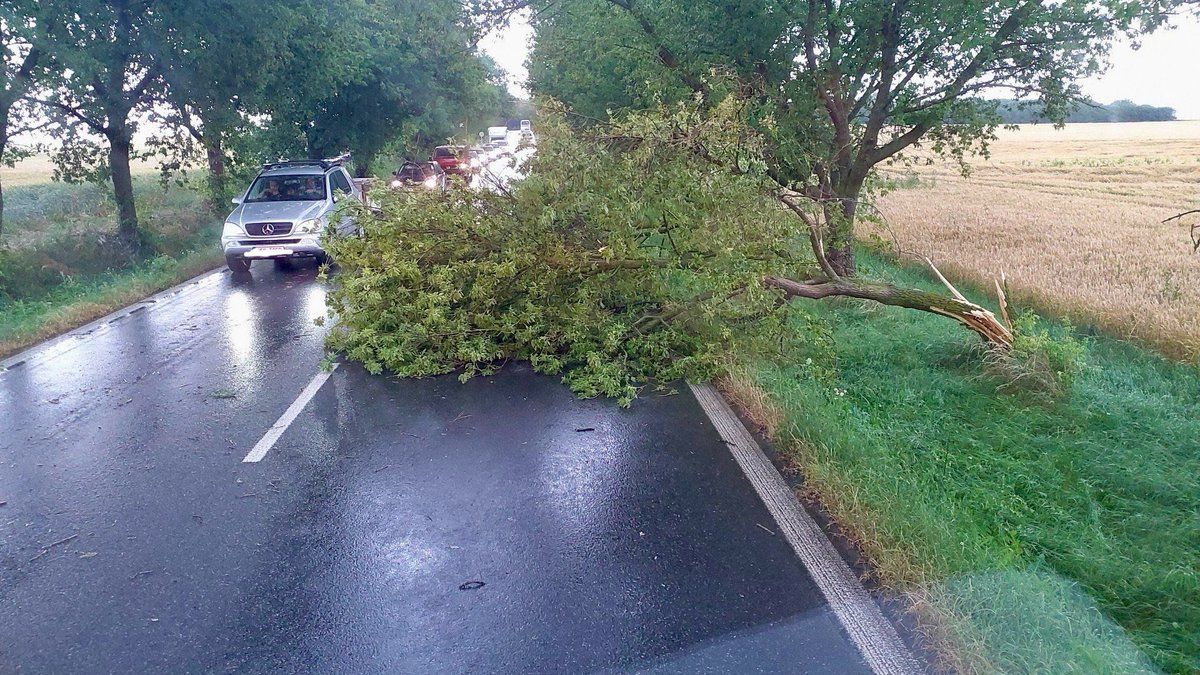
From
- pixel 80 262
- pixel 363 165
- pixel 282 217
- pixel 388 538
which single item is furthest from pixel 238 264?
pixel 363 165

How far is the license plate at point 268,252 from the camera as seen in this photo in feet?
45.7

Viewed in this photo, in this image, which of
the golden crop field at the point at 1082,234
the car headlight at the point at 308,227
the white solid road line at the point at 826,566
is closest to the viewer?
the white solid road line at the point at 826,566

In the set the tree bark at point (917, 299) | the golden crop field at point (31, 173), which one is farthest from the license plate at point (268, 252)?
the golden crop field at point (31, 173)

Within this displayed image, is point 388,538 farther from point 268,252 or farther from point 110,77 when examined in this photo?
point 110,77

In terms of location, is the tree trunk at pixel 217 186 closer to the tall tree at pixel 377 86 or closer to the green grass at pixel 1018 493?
the tall tree at pixel 377 86

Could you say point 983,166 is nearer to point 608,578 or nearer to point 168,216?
point 168,216

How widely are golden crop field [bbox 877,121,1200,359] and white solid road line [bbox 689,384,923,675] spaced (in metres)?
3.85

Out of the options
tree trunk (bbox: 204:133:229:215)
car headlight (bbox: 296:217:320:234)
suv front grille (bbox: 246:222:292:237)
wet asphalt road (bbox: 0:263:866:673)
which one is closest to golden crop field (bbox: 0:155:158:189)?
tree trunk (bbox: 204:133:229:215)

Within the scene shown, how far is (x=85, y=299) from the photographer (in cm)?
1180

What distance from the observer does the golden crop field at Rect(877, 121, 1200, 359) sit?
9.80 meters

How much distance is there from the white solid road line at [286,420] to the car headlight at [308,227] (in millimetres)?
6217

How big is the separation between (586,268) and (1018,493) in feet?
14.2

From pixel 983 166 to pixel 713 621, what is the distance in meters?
39.2

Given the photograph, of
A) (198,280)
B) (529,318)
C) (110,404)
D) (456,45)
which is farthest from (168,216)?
(529,318)
